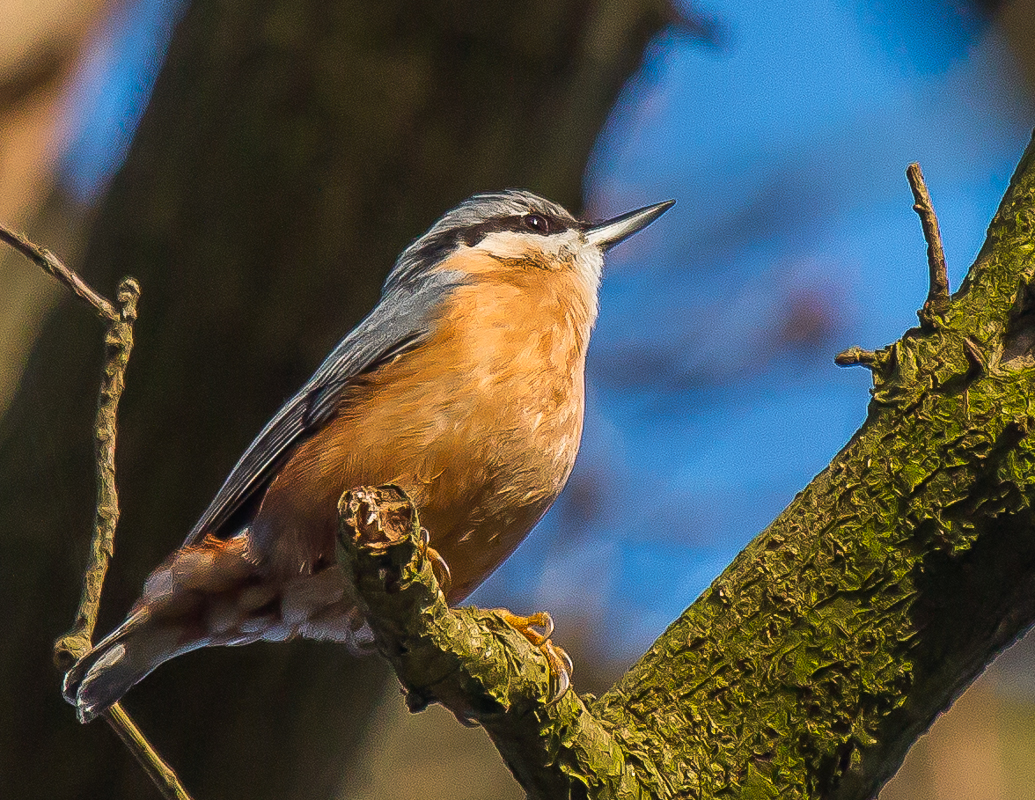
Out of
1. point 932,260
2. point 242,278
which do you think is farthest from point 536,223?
point 932,260

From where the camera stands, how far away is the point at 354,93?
338cm

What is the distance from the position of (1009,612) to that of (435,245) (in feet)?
6.88

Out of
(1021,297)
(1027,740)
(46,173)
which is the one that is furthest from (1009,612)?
(1027,740)

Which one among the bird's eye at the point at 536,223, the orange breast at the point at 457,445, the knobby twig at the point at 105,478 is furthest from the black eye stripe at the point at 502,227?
the knobby twig at the point at 105,478

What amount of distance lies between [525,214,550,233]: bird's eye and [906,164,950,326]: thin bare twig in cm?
151

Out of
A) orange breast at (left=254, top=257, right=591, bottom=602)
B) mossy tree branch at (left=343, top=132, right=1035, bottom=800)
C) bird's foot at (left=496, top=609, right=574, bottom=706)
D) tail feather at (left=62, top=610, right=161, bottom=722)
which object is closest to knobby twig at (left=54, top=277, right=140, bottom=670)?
tail feather at (left=62, top=610, right=161, bottom=722)

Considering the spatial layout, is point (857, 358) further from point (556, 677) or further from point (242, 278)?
point (242, 278)

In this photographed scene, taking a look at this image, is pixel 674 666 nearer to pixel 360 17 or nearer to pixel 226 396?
pixel 226 396

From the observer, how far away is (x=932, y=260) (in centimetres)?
246

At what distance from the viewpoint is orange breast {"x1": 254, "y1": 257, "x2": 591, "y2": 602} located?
8.98 ft

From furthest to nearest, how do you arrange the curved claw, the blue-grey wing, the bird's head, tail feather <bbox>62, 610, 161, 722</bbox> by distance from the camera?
the bird's head → the blue-grey wing → tail feather <bbox>62, 610, 161, 722</bbox> → the curved claw

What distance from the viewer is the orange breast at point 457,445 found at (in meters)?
2.74

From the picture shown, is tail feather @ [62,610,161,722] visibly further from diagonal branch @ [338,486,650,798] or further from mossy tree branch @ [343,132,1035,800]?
mossy tree branch @ [343,132,1035,800]

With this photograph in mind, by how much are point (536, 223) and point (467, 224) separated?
24cm
